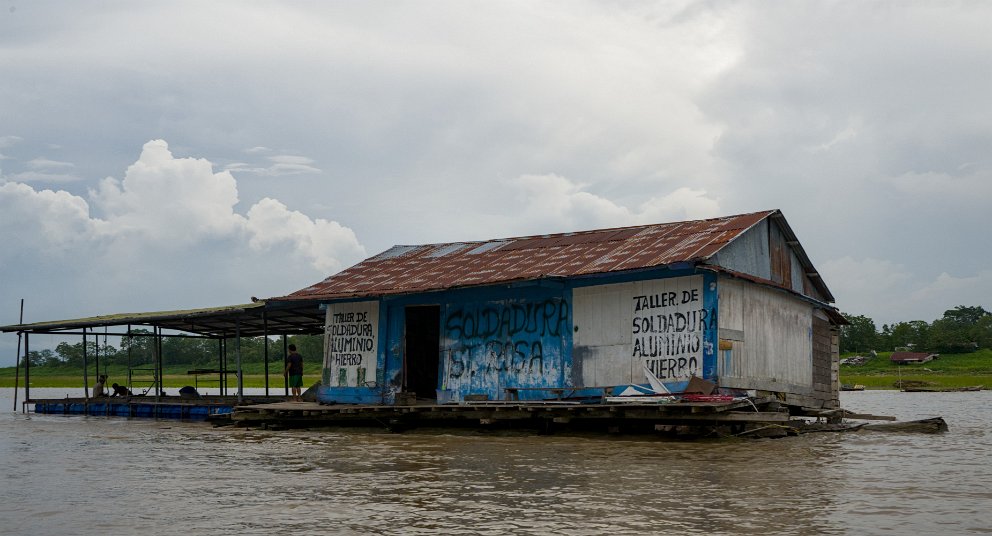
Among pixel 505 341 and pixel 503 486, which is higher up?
pixel 505 341

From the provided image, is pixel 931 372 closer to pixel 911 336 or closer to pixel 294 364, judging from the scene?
pixel 911 336

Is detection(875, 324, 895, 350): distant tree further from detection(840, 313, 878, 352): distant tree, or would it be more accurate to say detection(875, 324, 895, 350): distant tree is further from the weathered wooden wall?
the weathered wooden wall

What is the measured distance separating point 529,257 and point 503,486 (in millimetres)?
10855

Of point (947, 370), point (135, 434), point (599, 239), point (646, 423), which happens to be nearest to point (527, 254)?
point (599, 239)

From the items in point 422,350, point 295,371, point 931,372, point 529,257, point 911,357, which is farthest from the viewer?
point 911,357

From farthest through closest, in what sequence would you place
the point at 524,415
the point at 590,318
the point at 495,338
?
the point at 495,338
the point at 590,318
the point at 524,415

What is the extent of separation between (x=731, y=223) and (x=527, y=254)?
4.78 metres

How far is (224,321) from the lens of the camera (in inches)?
1092

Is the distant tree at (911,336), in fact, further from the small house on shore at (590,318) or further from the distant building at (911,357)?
the small house on shore at (590,318)

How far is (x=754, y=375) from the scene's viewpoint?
18.4 m

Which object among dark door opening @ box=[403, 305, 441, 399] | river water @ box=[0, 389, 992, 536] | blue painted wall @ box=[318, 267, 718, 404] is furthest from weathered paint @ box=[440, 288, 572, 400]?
river water @ box=[0, 389, 992, 536]

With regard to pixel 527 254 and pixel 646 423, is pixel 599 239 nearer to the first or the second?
pixel 527 254

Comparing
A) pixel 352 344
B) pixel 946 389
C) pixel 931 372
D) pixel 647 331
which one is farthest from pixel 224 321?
pixel 931 372

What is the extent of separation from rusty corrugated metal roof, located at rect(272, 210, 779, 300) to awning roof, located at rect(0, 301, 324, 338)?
5.07ft
